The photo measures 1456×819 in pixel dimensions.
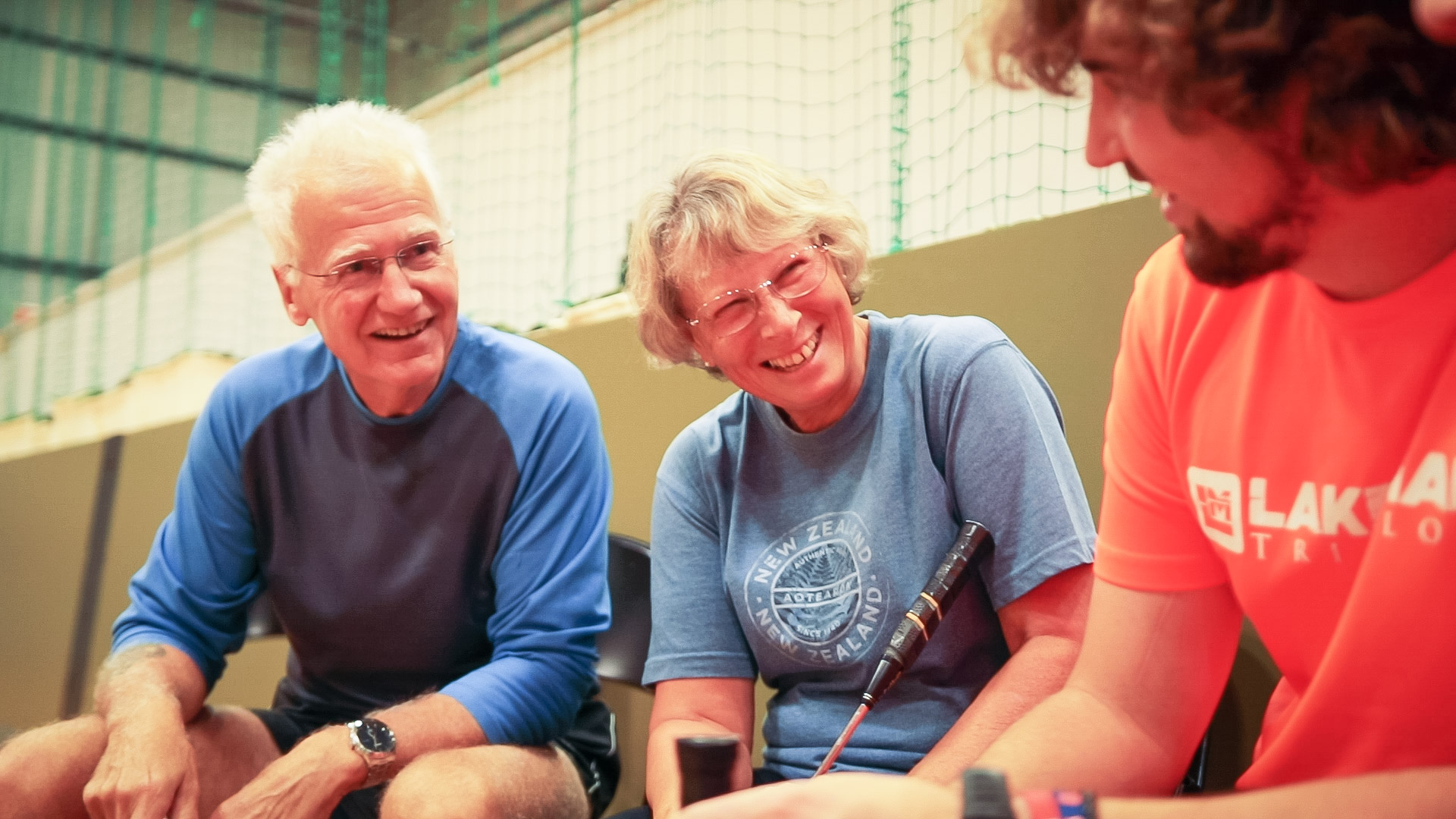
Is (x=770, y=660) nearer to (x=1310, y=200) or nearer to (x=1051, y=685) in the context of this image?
(x=1051, y=685)

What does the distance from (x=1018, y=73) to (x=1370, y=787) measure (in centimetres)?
49

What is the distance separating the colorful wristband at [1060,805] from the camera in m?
0.67

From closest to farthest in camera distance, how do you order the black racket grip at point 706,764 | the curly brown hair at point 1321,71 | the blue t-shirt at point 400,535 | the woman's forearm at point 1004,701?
the curly brown hair at point 1321,71, the black racket grip at point 706,764, the woman's forearm at point 1004,701, the blue t-shirt at point 400,535

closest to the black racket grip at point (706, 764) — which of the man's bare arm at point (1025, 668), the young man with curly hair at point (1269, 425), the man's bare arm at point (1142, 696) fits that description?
the young man with curly hair at point (1269, 425)

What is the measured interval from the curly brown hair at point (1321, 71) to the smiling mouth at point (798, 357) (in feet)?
2.24

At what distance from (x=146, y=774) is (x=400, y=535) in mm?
438

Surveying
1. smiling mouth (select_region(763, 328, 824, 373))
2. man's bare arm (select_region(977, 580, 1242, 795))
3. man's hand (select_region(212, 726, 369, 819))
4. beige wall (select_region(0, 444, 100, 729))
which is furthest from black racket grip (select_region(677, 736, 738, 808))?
beige wall (select_region(0, 444, 100, 729))

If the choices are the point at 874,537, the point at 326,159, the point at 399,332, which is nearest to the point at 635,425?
the point at 399,332

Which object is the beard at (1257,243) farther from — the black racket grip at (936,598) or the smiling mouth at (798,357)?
Answer: the smiling mouth at (798,357)

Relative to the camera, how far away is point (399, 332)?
→ 164cm

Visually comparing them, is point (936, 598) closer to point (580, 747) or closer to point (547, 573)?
point (547, 573)

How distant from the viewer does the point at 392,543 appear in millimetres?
1627

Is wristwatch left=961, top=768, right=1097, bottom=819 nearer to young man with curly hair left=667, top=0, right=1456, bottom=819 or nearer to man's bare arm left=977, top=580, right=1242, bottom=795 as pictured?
young man with curly hair left=667, top=0, right=1456, bottom=819

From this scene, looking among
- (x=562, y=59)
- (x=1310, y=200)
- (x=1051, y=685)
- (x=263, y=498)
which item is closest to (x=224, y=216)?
(x=562, y=59)
